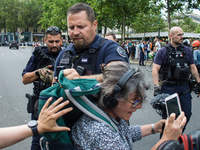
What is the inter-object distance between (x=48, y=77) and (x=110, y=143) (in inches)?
60.9

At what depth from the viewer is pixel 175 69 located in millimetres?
3205

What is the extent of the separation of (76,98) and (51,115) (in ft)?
0.58

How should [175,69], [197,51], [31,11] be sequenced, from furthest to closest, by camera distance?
[31,11], [197,51], [175,69]

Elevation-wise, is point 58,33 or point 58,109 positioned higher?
point 58,33

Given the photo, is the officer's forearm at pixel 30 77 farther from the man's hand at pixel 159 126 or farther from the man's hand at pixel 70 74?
the man's hand at pixel 159 126

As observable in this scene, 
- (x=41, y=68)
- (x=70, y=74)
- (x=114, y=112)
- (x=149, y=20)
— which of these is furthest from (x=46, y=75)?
(x=149, y=20)

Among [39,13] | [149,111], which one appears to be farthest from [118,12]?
[39,13]

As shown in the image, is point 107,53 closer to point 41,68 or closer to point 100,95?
point 100,95

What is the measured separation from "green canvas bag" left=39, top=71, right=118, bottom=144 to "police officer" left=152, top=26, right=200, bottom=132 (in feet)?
Answer: 6.84

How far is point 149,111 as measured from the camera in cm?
507

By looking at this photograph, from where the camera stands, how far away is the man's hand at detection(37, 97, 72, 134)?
44.9 inches

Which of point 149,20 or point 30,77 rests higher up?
point 149,20

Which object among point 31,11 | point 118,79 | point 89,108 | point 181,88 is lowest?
point 181,88

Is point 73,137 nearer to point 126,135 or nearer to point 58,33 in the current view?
point 126,135
